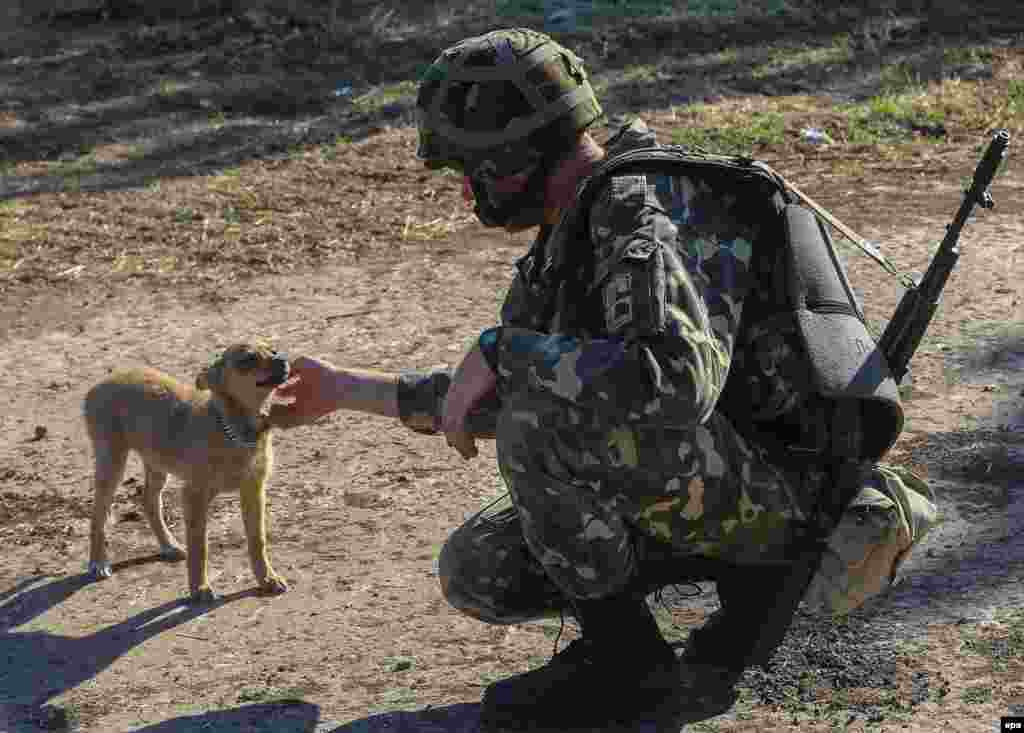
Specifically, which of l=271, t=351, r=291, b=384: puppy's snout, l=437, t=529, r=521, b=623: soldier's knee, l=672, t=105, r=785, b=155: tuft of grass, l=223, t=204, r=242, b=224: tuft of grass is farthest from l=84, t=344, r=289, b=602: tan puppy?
l=672, t=105, r=785, b=155: tuft of grass

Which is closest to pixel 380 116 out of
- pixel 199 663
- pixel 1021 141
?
pixel 1021 141

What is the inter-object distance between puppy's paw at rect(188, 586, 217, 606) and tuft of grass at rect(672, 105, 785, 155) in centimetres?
522

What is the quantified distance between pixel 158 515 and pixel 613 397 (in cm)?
263

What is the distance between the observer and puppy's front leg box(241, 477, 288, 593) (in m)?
5.03

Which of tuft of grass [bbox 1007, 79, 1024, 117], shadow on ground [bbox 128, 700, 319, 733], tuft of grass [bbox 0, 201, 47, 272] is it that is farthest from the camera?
tuft of grass [bbox 1007, 79, 1024, 117]

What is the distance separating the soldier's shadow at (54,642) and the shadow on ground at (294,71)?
16.3 feet

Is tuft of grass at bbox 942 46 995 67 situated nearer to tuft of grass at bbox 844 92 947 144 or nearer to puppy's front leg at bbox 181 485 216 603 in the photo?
tuft of grass at bbox 844 92 947 144

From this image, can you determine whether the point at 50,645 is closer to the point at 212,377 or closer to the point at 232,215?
the point at 212,377

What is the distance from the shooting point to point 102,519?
5320 millimetres

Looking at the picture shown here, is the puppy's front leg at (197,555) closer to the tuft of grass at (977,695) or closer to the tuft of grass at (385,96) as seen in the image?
the tuft of grass at (977,695)

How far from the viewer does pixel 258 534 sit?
16.8 feet

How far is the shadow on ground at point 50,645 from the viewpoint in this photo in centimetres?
441

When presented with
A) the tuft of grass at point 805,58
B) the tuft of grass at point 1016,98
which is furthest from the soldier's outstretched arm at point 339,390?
the tuft of grass at point 805,58

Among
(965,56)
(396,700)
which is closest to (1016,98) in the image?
(965,56)
